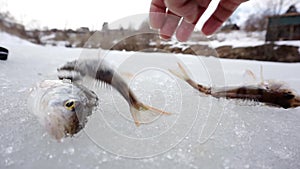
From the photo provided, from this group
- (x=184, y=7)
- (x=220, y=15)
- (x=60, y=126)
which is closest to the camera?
(x=60, y=126)

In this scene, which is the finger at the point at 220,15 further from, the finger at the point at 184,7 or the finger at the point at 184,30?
the finger at the point at 184,7

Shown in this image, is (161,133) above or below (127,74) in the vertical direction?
below

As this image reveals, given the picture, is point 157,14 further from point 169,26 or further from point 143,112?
point 143,112

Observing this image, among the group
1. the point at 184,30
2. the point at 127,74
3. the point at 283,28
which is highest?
the point at 184,30

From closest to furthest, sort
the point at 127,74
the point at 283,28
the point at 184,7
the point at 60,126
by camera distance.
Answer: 1. the point at 60,126
2. the point at 184,7
3. the point at 127,74
4. the point at 283,28

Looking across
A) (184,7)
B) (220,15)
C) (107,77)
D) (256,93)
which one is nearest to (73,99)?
(107,77)

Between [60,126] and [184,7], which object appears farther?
[184,7]
